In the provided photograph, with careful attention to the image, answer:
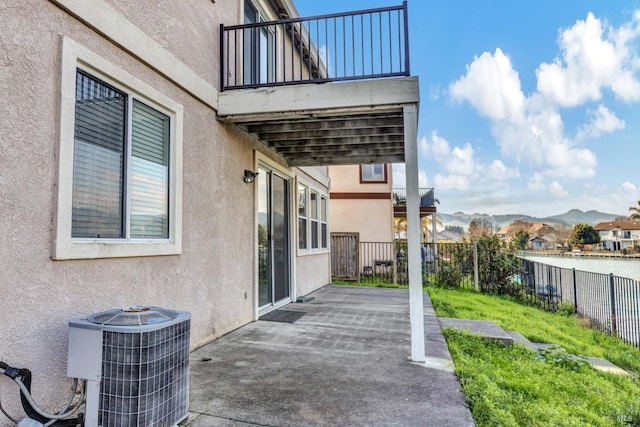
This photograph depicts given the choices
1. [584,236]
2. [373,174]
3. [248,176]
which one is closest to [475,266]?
[373,174]

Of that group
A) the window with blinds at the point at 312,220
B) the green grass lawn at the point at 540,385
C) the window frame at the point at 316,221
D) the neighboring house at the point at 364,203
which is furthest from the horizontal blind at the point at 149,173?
the neighboring house at the point at 364,203

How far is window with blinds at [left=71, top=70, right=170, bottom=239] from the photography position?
2.70m

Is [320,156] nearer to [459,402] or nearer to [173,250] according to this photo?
[173,250]

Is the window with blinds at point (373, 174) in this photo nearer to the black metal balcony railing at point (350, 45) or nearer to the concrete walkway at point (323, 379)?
the concrete walkway at point (323, 379)

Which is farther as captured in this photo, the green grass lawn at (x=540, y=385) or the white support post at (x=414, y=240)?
the white support post at (x=414, y=240)

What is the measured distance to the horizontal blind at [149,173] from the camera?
328cm

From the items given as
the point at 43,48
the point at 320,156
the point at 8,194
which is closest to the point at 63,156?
the point at 8,194

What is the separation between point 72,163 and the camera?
255cm

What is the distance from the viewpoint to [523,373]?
377cm

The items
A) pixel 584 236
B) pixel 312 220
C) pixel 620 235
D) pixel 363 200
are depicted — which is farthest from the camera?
pixel 620 235

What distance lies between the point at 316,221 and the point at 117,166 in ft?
23.1

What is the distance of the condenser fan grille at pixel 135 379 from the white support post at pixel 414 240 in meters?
2.58

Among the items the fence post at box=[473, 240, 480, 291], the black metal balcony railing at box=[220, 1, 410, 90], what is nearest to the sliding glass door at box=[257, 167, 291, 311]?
the black metal balcony railing at box=[220, 1, 410, 90]

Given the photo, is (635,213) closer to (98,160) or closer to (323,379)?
(323,379)
